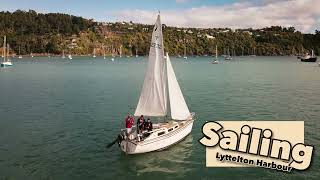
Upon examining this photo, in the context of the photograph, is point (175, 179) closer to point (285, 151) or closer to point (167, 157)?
point (167, 157)

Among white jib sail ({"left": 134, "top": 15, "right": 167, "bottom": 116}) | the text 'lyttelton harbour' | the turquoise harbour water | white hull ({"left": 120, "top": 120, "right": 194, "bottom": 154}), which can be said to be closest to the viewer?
the text 'lyttelton harbour'

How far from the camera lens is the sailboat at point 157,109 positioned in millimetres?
34781

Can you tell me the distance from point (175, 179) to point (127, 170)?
431 cm

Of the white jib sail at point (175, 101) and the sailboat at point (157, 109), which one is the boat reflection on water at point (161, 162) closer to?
the sailboat at point (157, 109)

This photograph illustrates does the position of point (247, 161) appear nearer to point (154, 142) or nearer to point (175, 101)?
point (154, 142)

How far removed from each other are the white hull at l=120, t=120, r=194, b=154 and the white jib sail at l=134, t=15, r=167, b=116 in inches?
96.8

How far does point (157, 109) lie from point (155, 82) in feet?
9.67

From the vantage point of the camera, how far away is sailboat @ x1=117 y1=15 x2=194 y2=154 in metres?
34.8

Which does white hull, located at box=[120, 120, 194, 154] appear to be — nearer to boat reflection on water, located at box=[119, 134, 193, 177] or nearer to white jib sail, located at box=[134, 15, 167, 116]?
boat reflection on water, located at box=[119, 134, 193, 177]

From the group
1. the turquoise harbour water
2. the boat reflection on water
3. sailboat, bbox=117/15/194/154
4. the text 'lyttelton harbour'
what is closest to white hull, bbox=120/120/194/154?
sailboat, bbox=117/15/194/154

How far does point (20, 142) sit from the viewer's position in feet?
131

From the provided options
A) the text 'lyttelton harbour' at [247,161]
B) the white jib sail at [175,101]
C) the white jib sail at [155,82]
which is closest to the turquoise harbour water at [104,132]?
the text 'lyttelton harbour' at [247,161]

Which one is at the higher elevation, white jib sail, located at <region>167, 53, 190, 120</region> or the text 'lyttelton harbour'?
white jib sail, located at <region>167, 53, 190, 120</region>

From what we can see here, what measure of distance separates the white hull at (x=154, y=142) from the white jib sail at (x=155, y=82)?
96.8 inches
